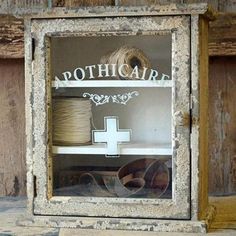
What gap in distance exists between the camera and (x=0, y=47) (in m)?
1.32

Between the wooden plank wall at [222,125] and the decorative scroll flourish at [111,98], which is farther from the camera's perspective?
the wooden plank wall at [222,125]

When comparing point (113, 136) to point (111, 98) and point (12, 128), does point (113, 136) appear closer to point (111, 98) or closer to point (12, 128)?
point (111, 98)

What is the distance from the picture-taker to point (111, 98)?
1046mm

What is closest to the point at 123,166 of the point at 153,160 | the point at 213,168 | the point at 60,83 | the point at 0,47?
the point at 153,160

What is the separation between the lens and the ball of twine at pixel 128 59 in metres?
1.02

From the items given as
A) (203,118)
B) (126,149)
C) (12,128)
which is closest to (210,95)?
(203,118)

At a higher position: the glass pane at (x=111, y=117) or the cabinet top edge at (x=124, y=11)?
the cabinet top edge at (x=124, y=11)

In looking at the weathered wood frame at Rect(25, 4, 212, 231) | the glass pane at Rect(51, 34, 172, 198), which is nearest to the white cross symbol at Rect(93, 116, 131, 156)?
the glass pane at Rect(51, 34, 172, 198)

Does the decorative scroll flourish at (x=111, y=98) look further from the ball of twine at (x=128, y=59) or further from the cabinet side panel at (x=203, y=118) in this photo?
the cabinet side panel at (x=203, y=118)

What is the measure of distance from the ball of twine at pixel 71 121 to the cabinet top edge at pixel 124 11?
179 millimetres

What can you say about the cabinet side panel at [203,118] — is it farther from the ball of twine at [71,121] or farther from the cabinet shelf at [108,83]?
the ball of twine at [71,121]

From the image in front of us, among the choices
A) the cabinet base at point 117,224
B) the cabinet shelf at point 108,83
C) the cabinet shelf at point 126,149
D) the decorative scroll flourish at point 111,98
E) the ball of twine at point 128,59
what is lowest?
the cabinet base at point 117,224

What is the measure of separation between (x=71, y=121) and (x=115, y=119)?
0.10 metres

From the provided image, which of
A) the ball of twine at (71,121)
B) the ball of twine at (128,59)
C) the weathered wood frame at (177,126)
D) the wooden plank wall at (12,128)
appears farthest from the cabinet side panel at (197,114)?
the wooden plank wall at (12,128)
